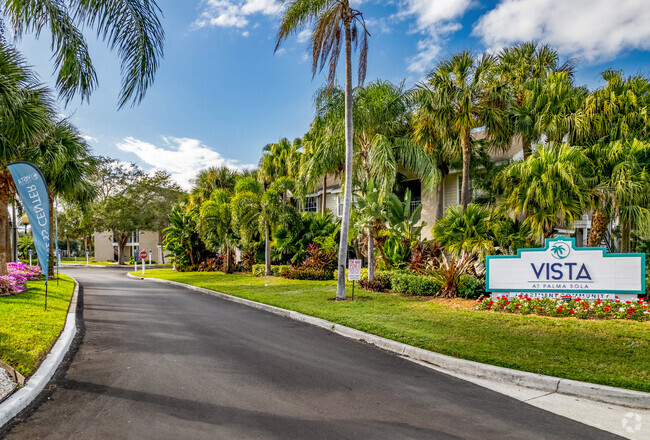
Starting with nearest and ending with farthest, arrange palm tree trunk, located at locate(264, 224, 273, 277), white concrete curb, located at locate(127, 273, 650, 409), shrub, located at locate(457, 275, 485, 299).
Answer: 1. white concrete curb, located at locate(127, 273, 650, 409)
2. shrub, located at locate(457, 275, 485, 299)
3. palm tree trunk, located at locate(264, 224, 273, 277)

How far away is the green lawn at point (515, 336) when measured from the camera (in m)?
5.96

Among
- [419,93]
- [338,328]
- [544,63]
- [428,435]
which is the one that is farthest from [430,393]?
[544,63]

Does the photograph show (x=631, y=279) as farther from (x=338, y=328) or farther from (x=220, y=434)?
(x=220, y=434)

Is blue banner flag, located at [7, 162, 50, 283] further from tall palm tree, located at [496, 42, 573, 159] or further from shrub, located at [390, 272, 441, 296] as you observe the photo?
tall palm tree, located at [496, 42, 573, 159]

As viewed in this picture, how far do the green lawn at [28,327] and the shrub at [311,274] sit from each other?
31.9ft

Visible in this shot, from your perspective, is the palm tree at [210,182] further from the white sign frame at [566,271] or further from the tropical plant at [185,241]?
the white sign frame at [566,271]

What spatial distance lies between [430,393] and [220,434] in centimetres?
267

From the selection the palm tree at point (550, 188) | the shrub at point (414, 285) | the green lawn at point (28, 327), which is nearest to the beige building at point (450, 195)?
the shrub at point (414, 285)

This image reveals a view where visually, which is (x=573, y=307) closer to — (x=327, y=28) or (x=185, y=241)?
(x=327, y=28)

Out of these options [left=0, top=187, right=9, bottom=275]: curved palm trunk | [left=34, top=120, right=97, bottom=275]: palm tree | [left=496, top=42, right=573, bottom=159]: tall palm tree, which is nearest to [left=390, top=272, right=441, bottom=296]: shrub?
[left=496, top=42, right=573, bottom=159]: tall palm tree

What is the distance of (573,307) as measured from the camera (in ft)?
33.1

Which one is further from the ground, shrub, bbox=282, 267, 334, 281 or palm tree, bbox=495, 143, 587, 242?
palm tree, bbox=495, 143, 587, 242

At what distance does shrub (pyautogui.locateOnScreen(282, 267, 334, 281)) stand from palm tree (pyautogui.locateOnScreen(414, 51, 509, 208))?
300 inches

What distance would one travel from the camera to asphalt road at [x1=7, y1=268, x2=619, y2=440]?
14.0ft
